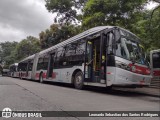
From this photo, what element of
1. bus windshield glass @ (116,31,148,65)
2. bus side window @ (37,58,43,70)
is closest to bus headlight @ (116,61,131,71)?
bus windshield glass @ (116,31,148,65)

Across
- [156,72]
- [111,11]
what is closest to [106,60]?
[156,72]

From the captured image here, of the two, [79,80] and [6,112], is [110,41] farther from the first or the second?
[6,112]

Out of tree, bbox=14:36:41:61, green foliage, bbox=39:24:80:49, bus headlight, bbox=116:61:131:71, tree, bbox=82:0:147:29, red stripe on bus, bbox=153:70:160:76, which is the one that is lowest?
red stripe on bus, bbox=153:70:160:76

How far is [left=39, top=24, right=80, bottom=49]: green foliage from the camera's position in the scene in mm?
28259

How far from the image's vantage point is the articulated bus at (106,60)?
9.73m

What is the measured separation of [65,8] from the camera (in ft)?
83.7

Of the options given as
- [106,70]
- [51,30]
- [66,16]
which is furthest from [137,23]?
[51,30]

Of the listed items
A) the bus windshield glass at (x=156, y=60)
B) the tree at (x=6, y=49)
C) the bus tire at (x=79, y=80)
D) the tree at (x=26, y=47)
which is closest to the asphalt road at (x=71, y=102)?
the bus tire at (x=79, y=80)

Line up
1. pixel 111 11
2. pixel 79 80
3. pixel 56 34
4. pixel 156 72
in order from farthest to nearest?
pixel 56 34 → pixel 111 11 → pixel 156 72 → pixel 79 80

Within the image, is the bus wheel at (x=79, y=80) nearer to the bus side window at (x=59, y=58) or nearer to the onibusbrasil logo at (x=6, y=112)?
the bus side window at (x=59, y=58)

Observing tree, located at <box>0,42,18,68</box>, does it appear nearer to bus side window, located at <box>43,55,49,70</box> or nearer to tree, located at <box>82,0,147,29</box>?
bus side window, located at <box>43,55,49,70</box>

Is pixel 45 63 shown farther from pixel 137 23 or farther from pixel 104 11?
pixel 137 23

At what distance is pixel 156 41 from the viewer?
19.3 metres

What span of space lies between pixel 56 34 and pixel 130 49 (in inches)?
887
